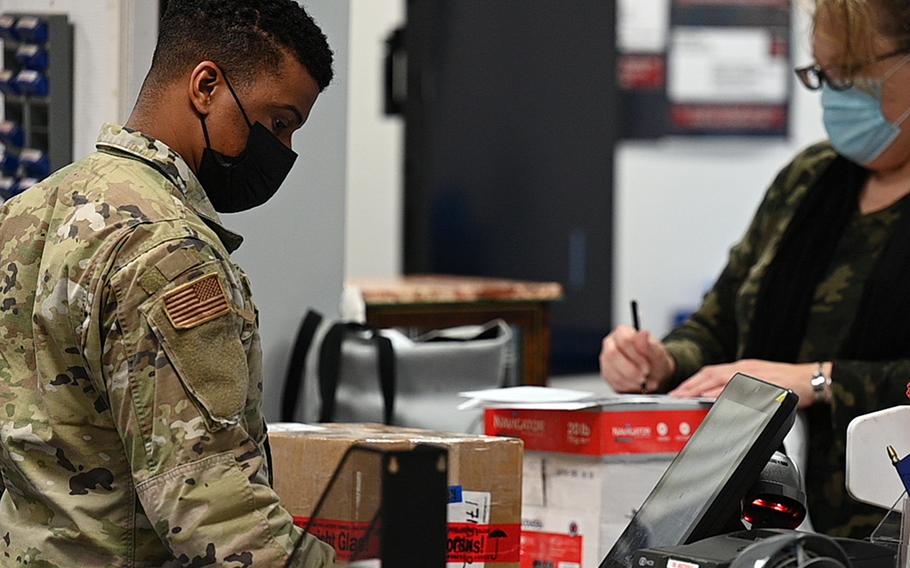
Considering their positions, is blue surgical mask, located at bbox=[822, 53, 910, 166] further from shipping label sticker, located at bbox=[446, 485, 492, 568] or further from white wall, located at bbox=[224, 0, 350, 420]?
shipping label sticker, located at bbox=[446, 485, 492, 568]

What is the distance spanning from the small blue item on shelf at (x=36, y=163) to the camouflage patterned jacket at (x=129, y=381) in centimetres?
74

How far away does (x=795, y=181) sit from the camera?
89.8 inches

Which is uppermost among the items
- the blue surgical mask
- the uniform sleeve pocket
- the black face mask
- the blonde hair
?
the blonde hair

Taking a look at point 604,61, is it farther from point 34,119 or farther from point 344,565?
point 344,565

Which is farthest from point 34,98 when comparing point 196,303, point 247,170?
point 196,303

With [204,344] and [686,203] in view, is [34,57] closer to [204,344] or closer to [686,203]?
[204,344]

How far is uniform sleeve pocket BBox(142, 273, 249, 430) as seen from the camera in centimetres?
123

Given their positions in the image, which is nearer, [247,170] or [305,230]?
[247,170]

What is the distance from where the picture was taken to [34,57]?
2074 mm

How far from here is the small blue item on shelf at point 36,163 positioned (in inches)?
83.0

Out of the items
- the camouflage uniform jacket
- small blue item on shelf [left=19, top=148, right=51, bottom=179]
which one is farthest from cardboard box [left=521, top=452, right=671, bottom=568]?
small blue item on shelf [left=19, top=148, right=51, bottom=179]

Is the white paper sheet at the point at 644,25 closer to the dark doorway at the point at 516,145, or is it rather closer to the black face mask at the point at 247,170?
the dark doorway at the point at 516,145

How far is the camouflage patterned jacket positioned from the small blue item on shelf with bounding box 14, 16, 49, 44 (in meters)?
0.75

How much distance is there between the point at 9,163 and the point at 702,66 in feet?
11.0
